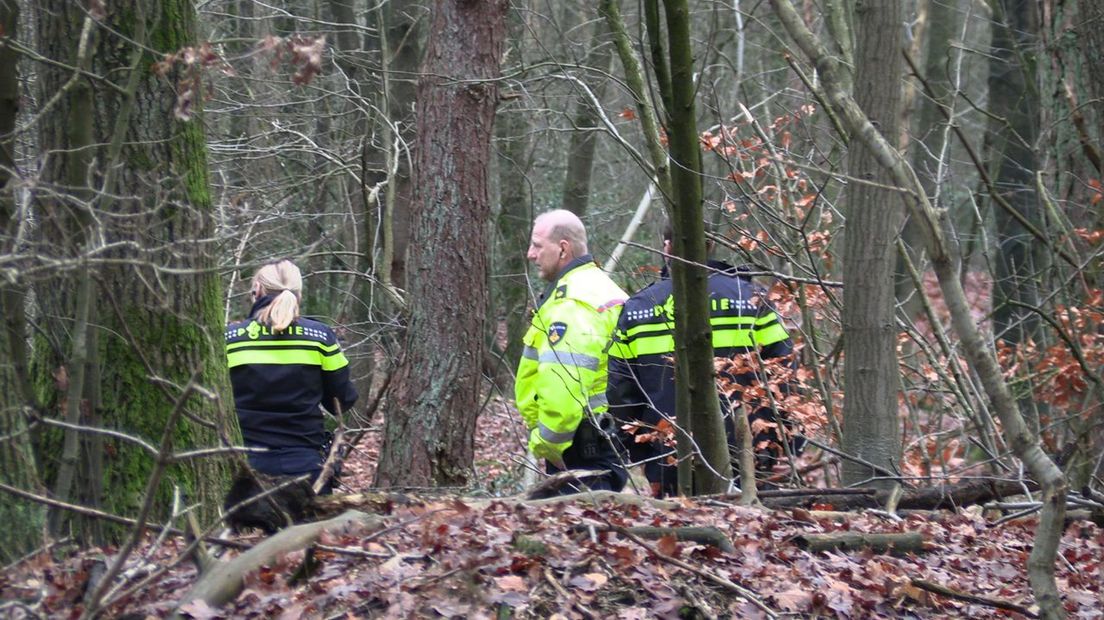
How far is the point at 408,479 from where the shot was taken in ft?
23.2

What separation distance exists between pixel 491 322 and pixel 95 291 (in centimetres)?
621

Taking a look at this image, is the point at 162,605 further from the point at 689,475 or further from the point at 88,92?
the point at 689,475

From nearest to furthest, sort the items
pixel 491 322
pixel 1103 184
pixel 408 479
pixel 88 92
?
pixel 88 92 < pixel 1103 184 < pixel 408 479 < pixel 491 322

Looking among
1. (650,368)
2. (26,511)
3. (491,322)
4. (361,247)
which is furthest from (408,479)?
(361,247)

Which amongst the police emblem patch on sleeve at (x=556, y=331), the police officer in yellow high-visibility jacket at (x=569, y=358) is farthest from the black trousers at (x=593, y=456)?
the police emblem patch on sleeve at (x=556, y=331)

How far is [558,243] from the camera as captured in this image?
700 cm

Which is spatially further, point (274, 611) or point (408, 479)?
point (408, 479)

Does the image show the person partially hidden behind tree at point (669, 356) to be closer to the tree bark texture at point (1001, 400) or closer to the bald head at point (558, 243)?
the bald head at point (558, 243)

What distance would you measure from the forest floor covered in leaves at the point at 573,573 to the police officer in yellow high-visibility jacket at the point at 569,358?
1.80 meters

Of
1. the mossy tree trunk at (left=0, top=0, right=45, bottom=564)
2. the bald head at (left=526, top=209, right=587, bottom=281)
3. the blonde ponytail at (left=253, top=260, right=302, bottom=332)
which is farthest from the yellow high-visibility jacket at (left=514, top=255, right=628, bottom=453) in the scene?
the mossy tree trunk at (left=0, top=0, right=45, bottom=564)

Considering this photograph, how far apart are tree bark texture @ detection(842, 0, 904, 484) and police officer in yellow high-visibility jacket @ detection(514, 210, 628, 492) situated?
1.73 metres

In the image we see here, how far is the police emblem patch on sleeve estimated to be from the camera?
22.1ft

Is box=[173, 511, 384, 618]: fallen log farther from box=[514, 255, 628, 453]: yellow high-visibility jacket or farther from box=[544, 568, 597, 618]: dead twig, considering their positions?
box=[514, 255, 628, 453]: yellow high-visibility jacket

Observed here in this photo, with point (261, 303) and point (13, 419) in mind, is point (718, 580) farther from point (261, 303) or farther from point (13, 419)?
point (261, 303)
